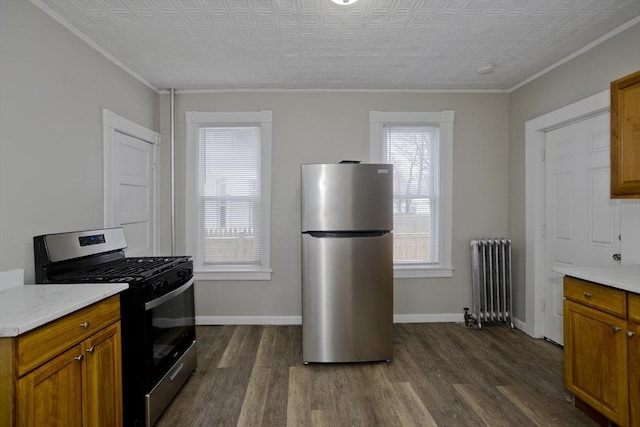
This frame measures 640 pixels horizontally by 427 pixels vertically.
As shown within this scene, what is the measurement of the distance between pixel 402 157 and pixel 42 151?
3.06 metres

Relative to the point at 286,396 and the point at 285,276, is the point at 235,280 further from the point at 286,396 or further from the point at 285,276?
the point at 286,396

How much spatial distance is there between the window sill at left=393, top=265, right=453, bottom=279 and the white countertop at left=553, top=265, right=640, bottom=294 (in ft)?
4.97

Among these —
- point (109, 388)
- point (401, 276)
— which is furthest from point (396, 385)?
point (109, 388)

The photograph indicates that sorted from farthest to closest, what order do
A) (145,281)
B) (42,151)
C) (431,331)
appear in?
(431,331) < (42,151) < (145,281)

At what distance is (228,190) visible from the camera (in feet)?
12.1

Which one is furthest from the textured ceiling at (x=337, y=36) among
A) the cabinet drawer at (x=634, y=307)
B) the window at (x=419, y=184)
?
the cabinet drawer at (x=634, y=307)

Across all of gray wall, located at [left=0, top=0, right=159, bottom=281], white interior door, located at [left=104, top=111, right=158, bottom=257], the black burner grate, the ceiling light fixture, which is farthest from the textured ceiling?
the black burner grate

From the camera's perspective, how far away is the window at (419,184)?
3666mm

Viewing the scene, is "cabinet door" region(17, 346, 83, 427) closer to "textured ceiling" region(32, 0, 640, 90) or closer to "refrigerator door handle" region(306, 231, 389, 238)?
"refrigerator door handle" region(306, 231, 389, 238)

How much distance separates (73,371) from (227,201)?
237cm

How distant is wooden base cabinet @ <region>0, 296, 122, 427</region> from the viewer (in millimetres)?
1234

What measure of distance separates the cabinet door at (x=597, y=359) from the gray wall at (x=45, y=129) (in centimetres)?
323

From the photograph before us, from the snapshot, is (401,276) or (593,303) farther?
(401,276)

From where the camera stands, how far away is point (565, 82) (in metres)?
2.90
